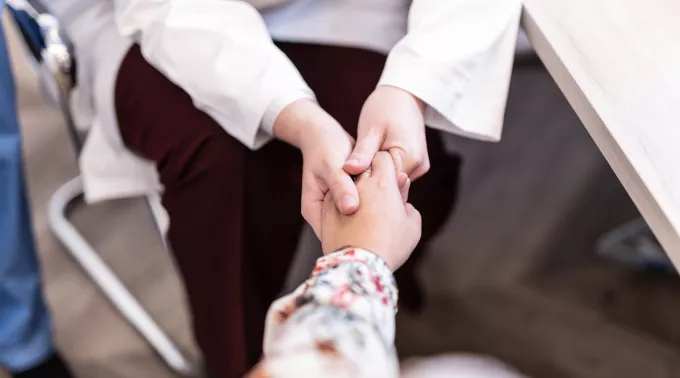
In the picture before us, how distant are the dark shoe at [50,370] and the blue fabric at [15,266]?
15 millimetres

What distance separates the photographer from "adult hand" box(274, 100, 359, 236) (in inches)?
26.9

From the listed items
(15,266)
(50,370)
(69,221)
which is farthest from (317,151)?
(69,221)

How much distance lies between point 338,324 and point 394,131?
0.31 metres

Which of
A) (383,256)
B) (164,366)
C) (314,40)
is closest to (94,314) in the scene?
(164,366)

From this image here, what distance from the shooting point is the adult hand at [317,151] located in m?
0.68

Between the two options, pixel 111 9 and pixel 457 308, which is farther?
pixel 457 308

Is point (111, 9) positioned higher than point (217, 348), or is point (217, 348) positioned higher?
point (111, 9)

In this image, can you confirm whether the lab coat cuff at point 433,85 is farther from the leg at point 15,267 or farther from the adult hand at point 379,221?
the leg at point 15,267

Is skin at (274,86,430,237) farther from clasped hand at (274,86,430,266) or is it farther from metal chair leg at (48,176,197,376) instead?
metal chair leg at (48,176,197,376)

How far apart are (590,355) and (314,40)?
748 millimetres

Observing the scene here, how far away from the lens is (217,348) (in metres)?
0.96

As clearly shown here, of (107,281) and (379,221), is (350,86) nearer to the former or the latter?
(379,221)

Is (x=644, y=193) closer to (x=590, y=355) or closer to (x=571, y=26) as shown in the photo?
(x=571, y=26)

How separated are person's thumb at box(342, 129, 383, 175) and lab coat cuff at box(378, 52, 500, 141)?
0.06 m
